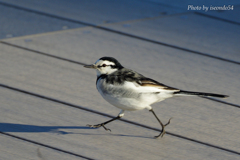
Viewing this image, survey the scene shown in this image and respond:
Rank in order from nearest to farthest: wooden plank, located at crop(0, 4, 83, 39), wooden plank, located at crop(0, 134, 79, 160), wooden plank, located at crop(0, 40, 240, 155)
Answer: wooden plank, located at crop(0, 134, 79, 160)
wooden plank, located at crop(0, 40, 240, 155)
wooden plank, located at crop(0, 4, 83, 39)

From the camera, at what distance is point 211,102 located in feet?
13.9

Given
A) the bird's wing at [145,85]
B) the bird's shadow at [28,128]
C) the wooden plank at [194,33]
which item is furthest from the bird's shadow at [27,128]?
the wooden plank at [194,33]

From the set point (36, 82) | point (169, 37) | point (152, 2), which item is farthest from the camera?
point (152, 2)

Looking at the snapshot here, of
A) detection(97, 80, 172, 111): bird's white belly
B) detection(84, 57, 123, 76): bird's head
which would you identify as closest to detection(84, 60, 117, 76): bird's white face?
detection(84, 57, 123, 76): bird's head

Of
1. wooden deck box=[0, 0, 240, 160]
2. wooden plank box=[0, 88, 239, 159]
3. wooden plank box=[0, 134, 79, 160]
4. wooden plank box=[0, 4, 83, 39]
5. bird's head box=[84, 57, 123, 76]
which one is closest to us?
wooden plank box=[0, 134, 79, 160]

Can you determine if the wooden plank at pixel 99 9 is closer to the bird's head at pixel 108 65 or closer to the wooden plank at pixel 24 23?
the wooden plank at pixel 24 23

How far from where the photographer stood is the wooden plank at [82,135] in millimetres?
3320

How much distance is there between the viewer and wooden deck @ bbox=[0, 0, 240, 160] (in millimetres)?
3422

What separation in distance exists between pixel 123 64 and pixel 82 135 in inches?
59.9

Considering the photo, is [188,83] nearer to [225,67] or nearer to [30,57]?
Result: [225,67]

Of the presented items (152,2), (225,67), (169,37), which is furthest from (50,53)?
(152,2)

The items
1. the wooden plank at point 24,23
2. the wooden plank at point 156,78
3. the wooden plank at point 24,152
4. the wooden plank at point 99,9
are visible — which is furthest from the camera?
the wooden plank at point 99,9

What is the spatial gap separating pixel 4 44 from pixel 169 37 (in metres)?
2.02

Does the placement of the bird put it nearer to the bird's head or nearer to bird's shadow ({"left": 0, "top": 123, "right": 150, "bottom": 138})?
the bird's head
